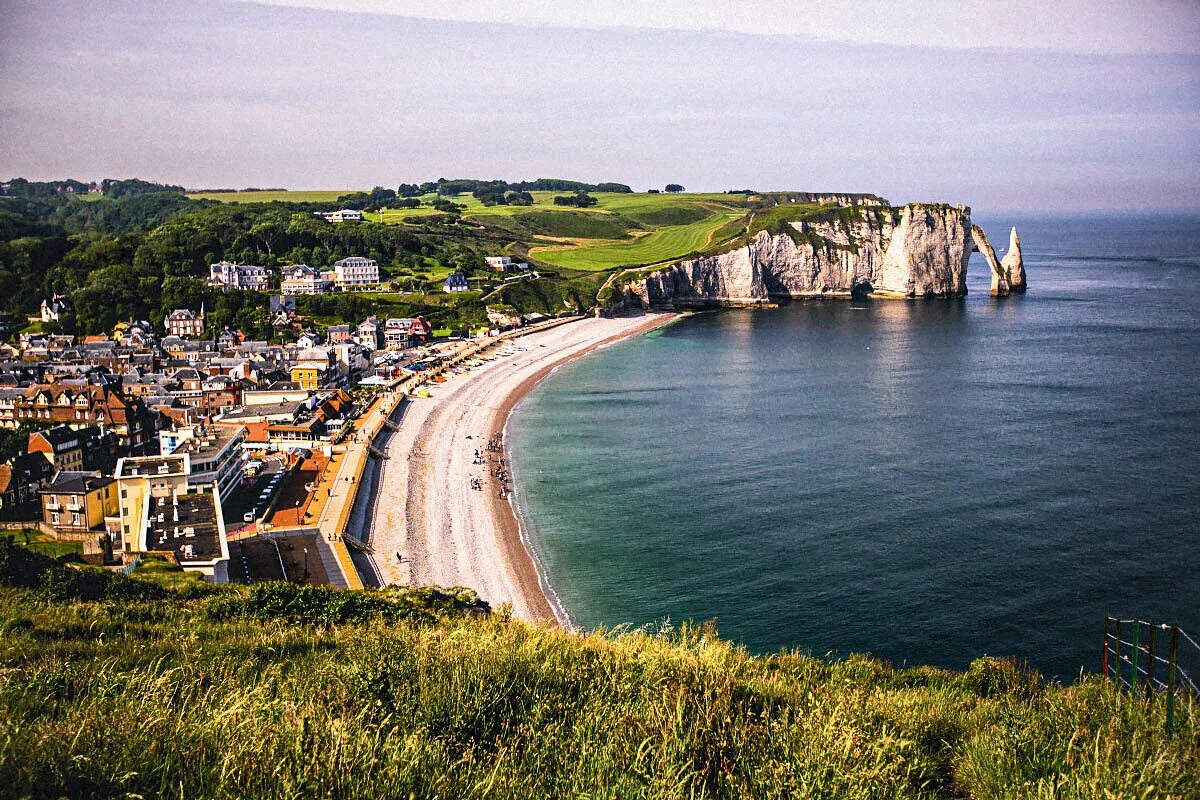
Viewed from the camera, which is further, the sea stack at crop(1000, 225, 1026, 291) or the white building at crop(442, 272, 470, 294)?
the sea stack at crop(1000, 225, 1026, 291)

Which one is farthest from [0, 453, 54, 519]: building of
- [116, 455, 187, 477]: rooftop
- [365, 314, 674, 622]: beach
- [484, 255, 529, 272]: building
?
[484, 255, 529, 272]: building

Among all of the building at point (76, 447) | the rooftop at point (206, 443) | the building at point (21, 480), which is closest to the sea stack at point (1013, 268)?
the rooftop at point (206, 443)

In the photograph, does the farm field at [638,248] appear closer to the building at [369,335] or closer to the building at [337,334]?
the building at [369,335]

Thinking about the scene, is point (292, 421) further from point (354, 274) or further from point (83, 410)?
point (354, 274)

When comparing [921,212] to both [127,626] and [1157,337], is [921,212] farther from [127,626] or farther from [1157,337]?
[127,626]

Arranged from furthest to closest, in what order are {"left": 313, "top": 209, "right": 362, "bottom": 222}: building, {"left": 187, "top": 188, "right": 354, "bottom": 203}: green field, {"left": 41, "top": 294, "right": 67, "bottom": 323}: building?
{"left": 187, "top": 188, "right": 354, "bottom": 203}: green field, {"left": 313, "top": 209, "right": 362, "bottom": 222}: building, {"left": 41, "top": 294, "right": 67, "bottom": 323}: building

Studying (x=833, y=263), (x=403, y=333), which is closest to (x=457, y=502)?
(x=403, y=333)

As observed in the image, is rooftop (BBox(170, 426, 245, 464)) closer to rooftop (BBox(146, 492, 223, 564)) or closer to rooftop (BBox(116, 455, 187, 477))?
rooftop (BBox(116, 455, 187, 477))
